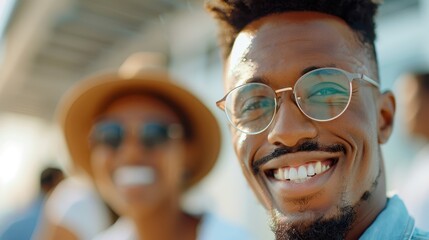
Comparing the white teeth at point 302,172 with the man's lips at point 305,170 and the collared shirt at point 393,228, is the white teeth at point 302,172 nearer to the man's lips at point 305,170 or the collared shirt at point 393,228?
the man's lips at point 305,170

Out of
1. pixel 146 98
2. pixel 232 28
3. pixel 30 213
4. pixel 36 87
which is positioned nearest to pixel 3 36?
pixel 36 87

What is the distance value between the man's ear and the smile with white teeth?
0.22 metres

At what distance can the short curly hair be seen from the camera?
140 cm

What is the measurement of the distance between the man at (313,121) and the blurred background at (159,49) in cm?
207

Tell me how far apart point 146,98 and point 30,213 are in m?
2.09

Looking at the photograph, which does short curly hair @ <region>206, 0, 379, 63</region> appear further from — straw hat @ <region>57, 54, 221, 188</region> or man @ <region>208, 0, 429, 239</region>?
straw hat @ <region>57, 54, 221, 188</region>

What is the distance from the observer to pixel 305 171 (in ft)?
4.23

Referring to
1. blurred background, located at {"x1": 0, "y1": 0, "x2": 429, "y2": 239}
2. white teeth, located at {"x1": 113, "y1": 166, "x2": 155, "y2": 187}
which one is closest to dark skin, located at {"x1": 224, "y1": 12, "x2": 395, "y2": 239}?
white teeth, located at {"x1": 113, "y1": 166, "x2": 155, "y2": 187}

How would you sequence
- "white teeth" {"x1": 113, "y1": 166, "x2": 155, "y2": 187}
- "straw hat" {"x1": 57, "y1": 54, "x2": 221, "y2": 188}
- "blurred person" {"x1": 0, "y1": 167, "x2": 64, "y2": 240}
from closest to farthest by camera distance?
"white teeth" {"x1": 113, "y1": 166, "x2": 155, "y2": 187}
"straw hat" {"x1": 57, "y1": 54, "x2": 221, "y2": 188}
"blurred person" {"x1": 0, "y1": 167, "x2": 64, "y2": 240}

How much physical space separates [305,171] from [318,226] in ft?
0.43

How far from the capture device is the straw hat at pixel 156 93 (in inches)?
107

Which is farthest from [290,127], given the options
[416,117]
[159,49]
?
[159,49]

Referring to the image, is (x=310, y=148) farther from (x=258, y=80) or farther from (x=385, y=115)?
(x=385, y=115)

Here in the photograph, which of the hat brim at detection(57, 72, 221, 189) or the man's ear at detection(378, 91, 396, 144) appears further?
the hat brim at detection(57, 72, 221, 189)
